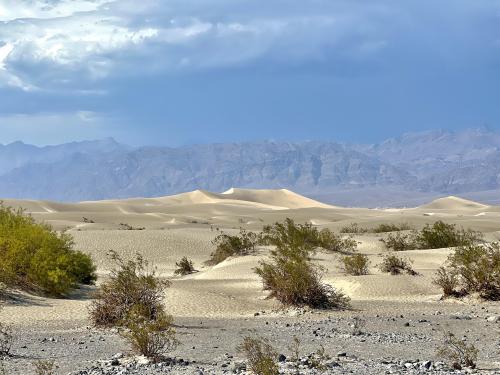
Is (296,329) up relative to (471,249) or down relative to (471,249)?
down

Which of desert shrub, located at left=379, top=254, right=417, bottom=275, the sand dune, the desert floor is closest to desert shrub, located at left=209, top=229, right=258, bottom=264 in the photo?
the desert floor

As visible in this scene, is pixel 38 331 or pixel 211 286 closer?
pixel 38 331

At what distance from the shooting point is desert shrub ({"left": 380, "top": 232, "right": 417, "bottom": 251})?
3747 cm

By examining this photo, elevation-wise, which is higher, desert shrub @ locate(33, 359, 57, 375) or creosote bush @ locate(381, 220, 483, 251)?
creosote bush @ locate(381, 220, 483, 251)

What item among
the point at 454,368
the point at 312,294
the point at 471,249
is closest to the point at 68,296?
the point at 312,294

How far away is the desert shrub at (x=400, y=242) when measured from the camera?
37.5m

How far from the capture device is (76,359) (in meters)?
11.3

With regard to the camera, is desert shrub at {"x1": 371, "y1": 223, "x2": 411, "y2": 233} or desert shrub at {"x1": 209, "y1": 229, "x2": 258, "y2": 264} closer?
desert shrub at {"x1": 209, "y1": 229, "x2": 258, "y2": 264}

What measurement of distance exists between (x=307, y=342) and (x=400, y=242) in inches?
1017

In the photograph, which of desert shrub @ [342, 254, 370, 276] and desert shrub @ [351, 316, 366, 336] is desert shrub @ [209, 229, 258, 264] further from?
desert shrub @ [351, 316, 366, 336]

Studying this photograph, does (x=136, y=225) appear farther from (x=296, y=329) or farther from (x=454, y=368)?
(x=454, y=368)

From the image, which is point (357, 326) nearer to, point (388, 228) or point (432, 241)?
point (432, 241)

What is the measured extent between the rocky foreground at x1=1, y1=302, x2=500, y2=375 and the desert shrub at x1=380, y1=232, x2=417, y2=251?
1891 cm

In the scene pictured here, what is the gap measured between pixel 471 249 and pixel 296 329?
809cm
